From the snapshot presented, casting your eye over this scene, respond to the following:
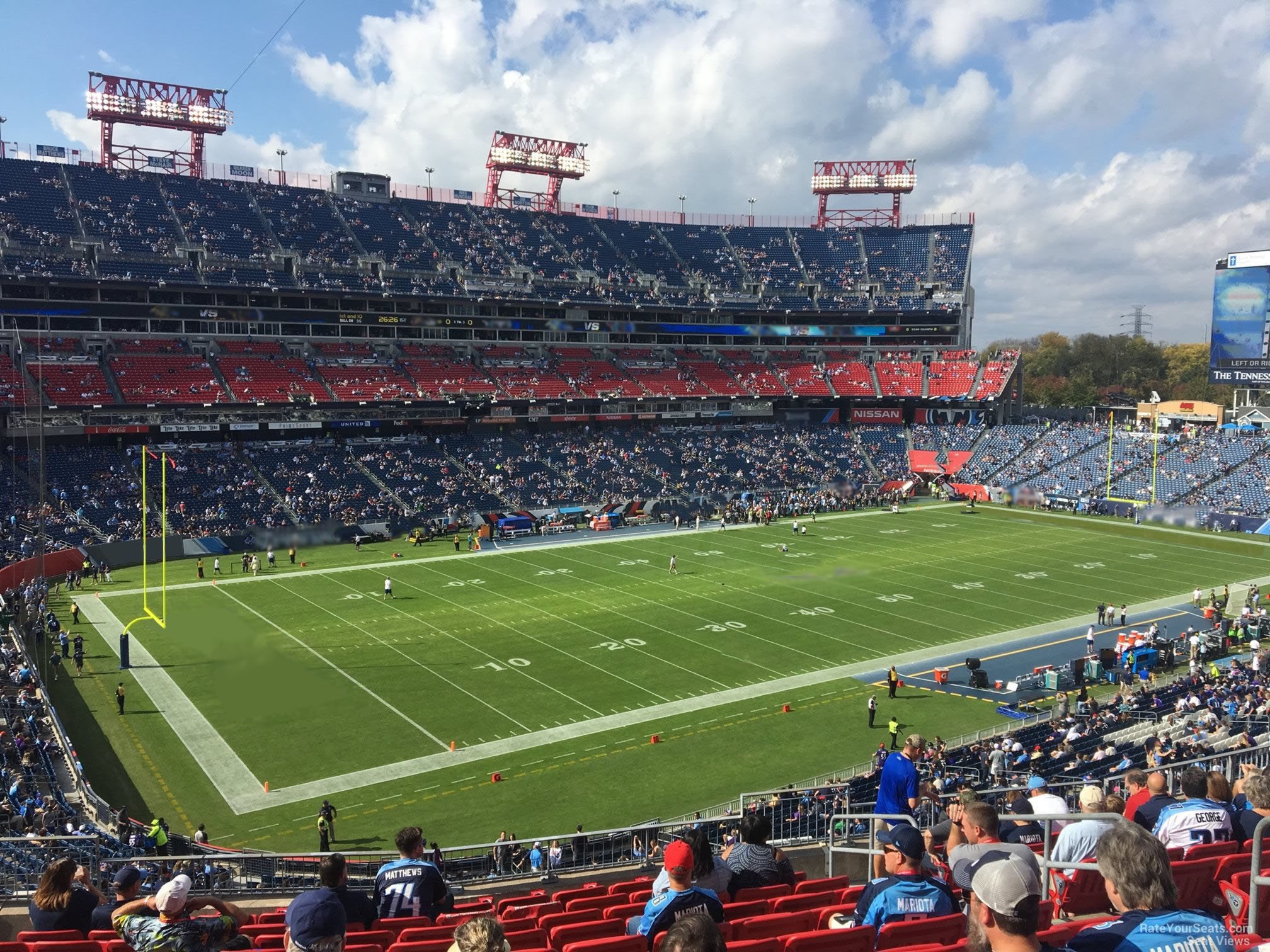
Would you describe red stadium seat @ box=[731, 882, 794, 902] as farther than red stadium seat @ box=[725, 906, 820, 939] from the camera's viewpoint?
Yes

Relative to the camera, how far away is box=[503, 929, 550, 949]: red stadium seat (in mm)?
7426

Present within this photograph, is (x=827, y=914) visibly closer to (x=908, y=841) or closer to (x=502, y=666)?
(x=908, y=841)

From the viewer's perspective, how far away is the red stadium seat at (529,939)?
7.43 meters

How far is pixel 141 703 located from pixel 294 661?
447 centimetres

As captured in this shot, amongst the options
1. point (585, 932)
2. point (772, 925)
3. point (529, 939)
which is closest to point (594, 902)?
point (529, 939)

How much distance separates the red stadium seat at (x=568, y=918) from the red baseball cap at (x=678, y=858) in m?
3.14

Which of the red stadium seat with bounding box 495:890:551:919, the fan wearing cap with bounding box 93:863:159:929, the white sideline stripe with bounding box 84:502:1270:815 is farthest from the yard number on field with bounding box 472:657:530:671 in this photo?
the fan wearing cap with bounding box 93:863:159:929

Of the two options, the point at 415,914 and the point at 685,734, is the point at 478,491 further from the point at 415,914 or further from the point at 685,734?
the point at 415,914

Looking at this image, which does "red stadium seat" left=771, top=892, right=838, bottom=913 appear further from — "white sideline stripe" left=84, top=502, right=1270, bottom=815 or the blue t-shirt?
"white sideline stripe" left=84, top=502, right=1270, bottom=815

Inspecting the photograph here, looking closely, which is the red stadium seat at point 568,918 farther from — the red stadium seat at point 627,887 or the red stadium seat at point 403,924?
the red stadium seat at point 627,887

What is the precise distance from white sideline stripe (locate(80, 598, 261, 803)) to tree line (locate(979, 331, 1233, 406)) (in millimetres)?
101233

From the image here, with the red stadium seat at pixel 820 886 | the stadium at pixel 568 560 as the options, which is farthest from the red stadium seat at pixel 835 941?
the red stadium seat at pixel 820 886

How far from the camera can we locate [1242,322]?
62.7 meters

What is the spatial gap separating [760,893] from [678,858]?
2.71 metres
